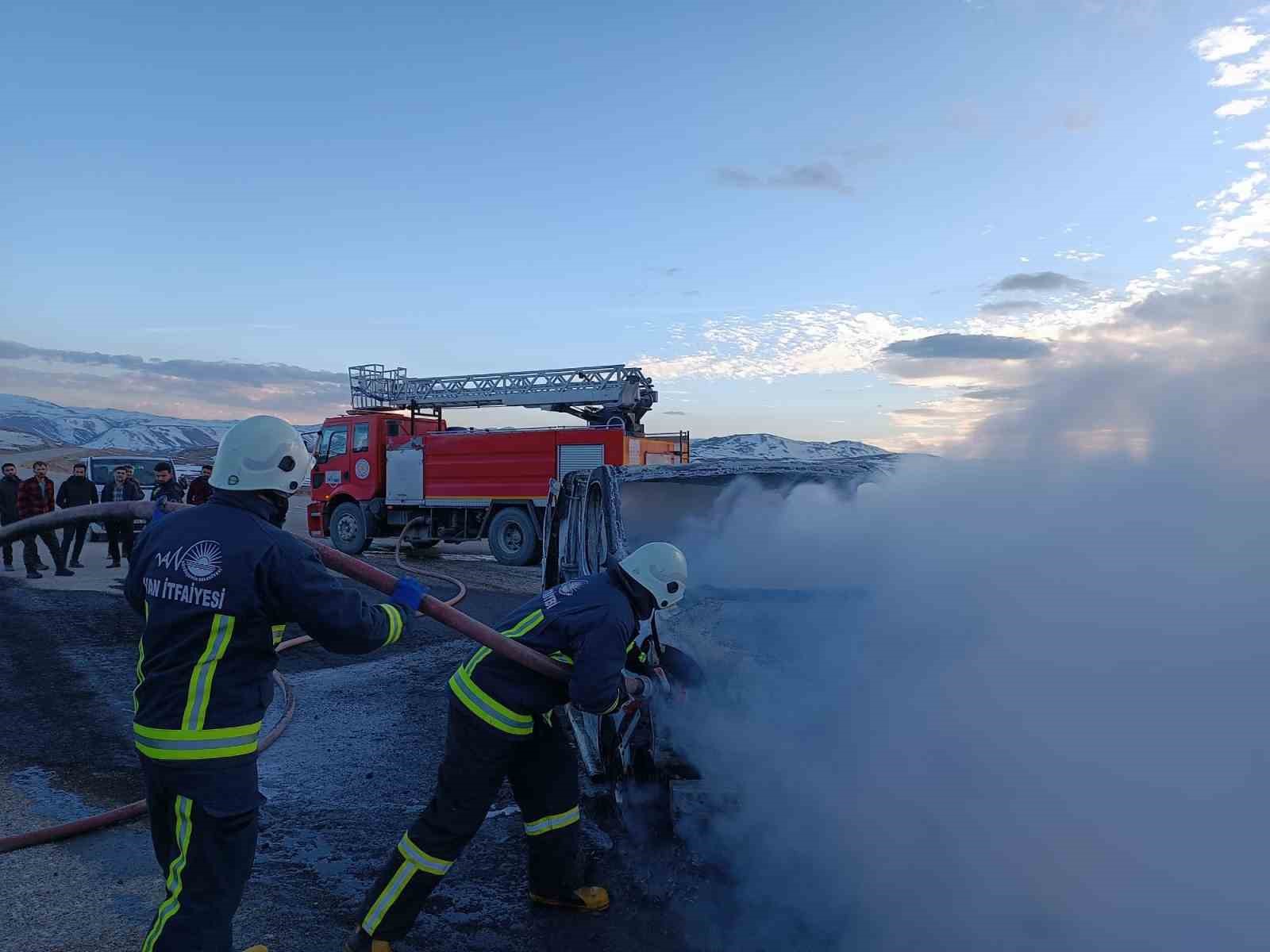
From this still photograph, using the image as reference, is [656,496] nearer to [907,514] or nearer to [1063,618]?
[907,514]

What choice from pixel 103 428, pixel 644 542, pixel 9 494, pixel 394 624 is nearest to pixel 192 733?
pixel 394 624

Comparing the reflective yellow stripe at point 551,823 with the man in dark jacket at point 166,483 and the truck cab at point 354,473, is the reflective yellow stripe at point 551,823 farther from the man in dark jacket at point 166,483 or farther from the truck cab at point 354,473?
the truck cab at point 354,473

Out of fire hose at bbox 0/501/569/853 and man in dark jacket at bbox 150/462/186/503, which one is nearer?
fire hose at bbox 0/501/569/853

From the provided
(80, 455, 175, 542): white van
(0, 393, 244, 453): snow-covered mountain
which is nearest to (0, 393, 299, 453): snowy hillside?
(0, 393, 244, 453): snow-covered mountain

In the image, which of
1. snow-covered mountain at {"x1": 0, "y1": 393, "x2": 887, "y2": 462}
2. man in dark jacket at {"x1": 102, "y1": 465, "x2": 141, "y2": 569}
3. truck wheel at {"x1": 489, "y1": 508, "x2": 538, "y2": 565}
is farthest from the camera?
snow-covered mountain at {"x1": 0, "y1": 393, "x2": 887, "y2": 462}

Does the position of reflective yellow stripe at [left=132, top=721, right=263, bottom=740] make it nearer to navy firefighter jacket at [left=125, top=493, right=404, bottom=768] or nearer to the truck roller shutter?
navy firefighter jacket at [left=125, top=493, right=404, bottom=768]

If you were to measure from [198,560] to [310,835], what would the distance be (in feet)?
6.93

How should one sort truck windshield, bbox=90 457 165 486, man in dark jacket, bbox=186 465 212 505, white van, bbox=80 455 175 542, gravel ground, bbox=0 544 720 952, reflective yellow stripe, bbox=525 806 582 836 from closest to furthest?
gravel ground, bbox=0 544 720 952 → reflective yellow stripe, bbox=525 806 582 836 → man in dark jacket, bbox=186 465 212 505 → white van, bbox=80 455 175 542 → truck windshield, bbox=90 457 165 486

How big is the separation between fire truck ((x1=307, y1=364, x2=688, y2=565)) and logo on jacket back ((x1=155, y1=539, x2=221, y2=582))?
10228 millimetres

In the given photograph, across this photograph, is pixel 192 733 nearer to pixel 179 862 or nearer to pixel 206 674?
pixel 206 674

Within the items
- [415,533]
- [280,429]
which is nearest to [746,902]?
[280,429]

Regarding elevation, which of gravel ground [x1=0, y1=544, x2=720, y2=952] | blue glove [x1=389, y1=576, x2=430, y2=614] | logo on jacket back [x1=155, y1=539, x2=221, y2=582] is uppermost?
logo on jacket back [x1=155, y1=539, x2=221, y2=582]

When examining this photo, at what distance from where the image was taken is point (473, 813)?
2.94 meters

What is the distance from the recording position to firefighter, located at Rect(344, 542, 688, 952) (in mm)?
2873
